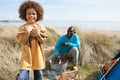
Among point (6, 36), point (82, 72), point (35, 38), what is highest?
point (35, 38)

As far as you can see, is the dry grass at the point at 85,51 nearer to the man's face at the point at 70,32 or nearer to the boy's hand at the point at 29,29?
the man's face at the point at 70,32

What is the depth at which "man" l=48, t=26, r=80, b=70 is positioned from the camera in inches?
281

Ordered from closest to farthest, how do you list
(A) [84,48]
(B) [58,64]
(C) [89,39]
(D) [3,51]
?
(B) [58,64], (D) [3,51], (A) [84,48], (C) [89,39]

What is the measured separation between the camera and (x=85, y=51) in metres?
8.07

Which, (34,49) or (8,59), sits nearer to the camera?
(34,49)

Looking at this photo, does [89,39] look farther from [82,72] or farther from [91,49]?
[82,72]

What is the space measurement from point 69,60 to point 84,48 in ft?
2.56

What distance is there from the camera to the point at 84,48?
815 cm

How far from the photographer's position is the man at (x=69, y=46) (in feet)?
23.4

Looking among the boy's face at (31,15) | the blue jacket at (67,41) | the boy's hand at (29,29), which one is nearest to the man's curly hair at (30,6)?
the boy's face at (31,15)

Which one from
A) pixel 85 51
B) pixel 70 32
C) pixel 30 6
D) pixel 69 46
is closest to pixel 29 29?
pixel 30 6

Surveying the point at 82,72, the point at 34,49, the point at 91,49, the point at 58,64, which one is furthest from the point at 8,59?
the point at 34,49

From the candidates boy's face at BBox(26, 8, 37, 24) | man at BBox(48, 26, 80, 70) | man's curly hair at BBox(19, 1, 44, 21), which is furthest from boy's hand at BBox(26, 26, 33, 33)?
man at BBox(48, 26, 80, 70)

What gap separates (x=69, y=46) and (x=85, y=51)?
0.90 metres
